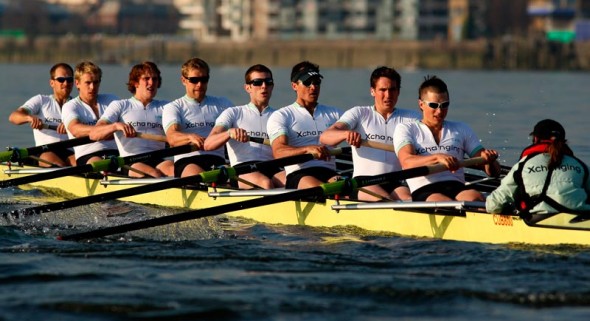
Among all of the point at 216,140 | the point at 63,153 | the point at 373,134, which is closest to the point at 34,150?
the point at 63,153

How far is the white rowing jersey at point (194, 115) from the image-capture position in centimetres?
1402

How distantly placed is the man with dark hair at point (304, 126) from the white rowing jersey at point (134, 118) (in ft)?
7.86

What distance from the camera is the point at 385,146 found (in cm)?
1192

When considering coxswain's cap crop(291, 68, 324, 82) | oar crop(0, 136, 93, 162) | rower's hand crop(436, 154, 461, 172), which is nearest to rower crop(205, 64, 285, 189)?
coxswain's cap crop(291, 68, 324, 82)

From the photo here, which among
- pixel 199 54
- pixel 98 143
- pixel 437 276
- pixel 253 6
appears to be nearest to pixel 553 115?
pixel 98 143

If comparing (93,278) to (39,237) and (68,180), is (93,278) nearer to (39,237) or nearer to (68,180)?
(39,237)

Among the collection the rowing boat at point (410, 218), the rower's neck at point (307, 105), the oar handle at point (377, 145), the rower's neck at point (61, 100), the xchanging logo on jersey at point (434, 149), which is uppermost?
the rower's neck at point (61, 100)

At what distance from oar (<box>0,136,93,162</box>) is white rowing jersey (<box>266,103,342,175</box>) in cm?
292

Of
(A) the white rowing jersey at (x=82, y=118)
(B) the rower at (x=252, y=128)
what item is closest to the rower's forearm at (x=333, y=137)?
(B) the rower at (x=252, y=128)

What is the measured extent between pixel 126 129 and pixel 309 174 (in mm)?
2368

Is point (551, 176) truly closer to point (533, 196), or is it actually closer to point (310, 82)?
point (533, 196)

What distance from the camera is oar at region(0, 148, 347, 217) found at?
458 inches

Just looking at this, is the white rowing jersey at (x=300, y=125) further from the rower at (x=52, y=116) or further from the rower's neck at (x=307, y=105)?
the rower at (x=52, y=116)

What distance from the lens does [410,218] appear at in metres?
11.4
